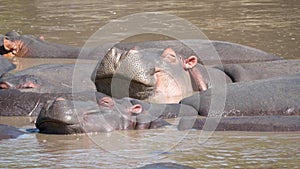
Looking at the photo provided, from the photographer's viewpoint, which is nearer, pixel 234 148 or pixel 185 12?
pixel 234 148

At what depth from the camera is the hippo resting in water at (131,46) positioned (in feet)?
30.9

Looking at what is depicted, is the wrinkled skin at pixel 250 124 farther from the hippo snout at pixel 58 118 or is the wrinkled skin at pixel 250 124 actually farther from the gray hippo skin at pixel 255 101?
the hippo snout at pixel 58 118

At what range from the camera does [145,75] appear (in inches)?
284

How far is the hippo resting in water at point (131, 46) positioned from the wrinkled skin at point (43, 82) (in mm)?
1925

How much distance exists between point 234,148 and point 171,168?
3.03 feet

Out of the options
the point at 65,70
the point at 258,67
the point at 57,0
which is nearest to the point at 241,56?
the point at 258,67

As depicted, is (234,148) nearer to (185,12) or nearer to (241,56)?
(241,56)

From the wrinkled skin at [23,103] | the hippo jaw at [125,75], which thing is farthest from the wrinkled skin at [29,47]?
the wrinkled skin at [23,103]

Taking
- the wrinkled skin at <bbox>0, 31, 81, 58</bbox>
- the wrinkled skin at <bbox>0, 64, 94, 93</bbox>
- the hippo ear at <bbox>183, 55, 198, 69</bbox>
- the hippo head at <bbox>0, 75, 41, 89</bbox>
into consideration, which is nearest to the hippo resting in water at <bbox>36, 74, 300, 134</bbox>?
the hippo ear at <bbox>183, 55, 198, 69</bbox>

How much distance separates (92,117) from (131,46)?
4.25m

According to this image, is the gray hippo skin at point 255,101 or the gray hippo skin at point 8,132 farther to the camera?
the gray hippo skin at point 255,101

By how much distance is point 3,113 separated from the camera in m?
6.54

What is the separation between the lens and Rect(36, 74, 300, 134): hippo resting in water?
5641 mm

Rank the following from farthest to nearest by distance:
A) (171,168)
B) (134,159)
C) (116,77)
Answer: (116,77)
(134,159)
(171,168)
